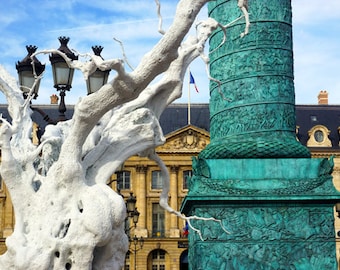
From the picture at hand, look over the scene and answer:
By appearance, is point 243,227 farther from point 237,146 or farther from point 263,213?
point 237,146

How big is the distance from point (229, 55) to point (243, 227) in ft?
9.14

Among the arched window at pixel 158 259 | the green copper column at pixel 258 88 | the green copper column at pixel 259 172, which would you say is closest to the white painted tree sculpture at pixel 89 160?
the green copper column at pixel 259 172

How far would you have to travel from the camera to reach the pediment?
156 ft

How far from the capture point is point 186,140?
48.2 m

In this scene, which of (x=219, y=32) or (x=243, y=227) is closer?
(x=243, y=227)

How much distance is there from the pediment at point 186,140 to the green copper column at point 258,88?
119ft

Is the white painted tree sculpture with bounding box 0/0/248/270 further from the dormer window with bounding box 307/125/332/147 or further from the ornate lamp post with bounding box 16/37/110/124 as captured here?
the dormer window with bounding box 307/125/332/147

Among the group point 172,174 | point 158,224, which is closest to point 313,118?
point 172,174

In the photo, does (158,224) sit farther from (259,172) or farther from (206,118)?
(259,172)

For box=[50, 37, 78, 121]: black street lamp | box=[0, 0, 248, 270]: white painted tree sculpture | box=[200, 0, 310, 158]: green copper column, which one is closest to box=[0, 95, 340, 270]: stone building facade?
box=[200, 0, 310, 158]: green copper column

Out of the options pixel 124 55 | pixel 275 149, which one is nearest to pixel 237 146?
pixel 275 149

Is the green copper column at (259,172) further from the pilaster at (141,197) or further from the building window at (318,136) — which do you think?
the building window at (318,136)

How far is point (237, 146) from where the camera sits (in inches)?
417

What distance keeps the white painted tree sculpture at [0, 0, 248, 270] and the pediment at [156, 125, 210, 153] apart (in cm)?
4028
